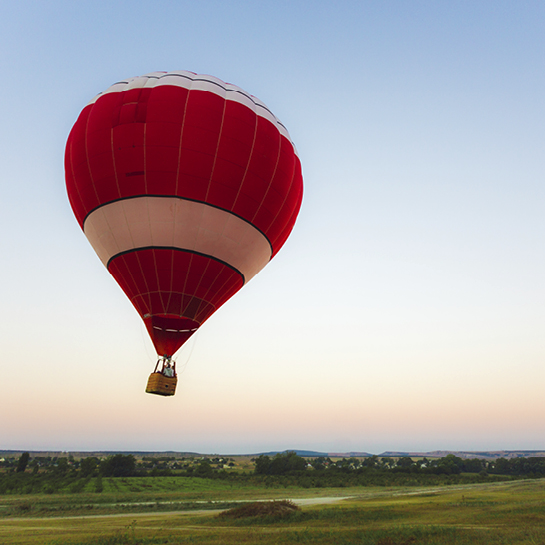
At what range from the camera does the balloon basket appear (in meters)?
15.5

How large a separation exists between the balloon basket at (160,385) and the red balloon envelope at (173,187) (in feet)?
3.85

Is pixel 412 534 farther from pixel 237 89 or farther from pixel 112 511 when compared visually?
pixel 112 511

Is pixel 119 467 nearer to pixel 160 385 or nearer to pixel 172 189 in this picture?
pixel 160 385

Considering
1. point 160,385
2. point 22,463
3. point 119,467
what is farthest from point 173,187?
point 22,463

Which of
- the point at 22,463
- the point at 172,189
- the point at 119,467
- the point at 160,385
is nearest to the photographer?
the point at 172,189

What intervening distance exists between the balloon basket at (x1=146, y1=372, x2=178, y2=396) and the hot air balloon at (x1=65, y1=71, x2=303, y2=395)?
41mm

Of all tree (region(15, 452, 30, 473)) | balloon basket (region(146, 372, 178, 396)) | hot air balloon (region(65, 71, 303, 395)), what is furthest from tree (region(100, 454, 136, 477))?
hot air balloon (region(65, 71, 303, 395))

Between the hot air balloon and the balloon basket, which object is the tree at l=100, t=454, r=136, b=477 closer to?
the balloon basket

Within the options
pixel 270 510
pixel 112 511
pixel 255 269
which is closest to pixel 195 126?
pixel 255 269

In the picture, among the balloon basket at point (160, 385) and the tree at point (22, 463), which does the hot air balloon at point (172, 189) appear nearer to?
→ the balloon basket at point (160, 385)

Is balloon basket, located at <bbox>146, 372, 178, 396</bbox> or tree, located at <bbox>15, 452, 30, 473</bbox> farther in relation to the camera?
tree, located at <bbox>15, 452, 30, 473</bbox>

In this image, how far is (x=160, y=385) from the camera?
15570 mm

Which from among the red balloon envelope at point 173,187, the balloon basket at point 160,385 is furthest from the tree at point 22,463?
the red balloon envelope at point 173,187

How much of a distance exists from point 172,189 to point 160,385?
25.1 ft
